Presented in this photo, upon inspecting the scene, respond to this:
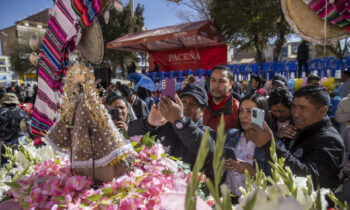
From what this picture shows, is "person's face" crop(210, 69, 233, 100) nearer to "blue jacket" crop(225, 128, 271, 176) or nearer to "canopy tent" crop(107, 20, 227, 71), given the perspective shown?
"blue jacket" crop(225, 128, 271, 176)

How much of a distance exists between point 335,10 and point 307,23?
0.15 meters

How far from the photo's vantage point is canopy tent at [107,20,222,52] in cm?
1190

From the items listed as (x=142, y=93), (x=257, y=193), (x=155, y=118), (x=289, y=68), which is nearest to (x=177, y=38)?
(x=289, y=68)

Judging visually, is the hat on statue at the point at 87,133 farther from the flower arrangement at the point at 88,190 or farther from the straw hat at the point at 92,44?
the straw hat at the point at 92,44

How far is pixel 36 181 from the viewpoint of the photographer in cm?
105

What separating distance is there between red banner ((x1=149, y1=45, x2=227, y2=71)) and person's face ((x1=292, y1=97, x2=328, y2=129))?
1154 centimetres

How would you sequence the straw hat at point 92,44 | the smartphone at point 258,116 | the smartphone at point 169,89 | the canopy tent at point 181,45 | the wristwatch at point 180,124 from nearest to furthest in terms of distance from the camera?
the smartphone at point 258,116, the straw hat at point 92,44, the smartphone at point 169,89, the wristwatch at point 180,124, the canopy tent at point 181,45

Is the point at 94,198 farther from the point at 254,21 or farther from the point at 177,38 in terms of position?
the point at 254,21

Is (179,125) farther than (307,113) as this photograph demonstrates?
No

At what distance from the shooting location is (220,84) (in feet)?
9.50

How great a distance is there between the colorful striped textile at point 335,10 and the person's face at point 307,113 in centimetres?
81

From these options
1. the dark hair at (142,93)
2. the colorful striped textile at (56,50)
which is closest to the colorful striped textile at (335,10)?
the colorful striped textile at (56,50)

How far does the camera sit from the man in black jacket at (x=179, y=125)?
5.36 ft

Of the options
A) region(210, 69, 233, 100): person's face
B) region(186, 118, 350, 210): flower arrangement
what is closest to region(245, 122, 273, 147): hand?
region(186, 118, 350, 210): flower arrangement
